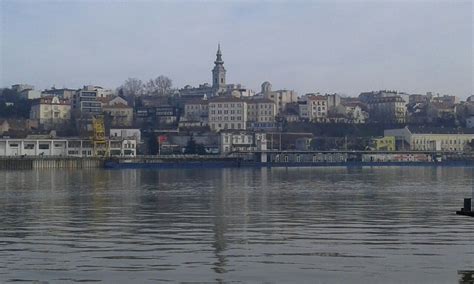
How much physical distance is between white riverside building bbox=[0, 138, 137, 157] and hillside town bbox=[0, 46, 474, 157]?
0.14 m

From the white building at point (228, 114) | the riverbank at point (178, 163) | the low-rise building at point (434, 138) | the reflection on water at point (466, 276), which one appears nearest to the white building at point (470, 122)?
the low-rise building at point (434, 138)

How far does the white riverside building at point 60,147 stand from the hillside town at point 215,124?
0.14 meters

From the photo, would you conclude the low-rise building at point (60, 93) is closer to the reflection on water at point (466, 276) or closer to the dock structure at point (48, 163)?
the dock structure at point (48, 163)

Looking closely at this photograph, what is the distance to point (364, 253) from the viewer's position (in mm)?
16562

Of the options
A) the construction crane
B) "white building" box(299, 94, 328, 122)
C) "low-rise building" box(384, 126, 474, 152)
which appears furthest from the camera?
"white building" box(299, 94, 328, 122)

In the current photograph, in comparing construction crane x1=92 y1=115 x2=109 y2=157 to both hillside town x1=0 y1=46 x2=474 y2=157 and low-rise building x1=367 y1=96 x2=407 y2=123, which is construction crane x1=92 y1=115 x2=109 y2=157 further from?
low-rise building x1=367 y1=96 x2=407 y2=123

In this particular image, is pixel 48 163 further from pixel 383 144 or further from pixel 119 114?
pixel 383 144

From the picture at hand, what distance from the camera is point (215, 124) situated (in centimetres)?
14775

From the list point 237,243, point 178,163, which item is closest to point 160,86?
point 178,163

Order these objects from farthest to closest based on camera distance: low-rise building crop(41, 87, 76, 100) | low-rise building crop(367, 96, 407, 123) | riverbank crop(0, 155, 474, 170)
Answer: low-rise building crop(41, 87, 76, 100) < low-rise building crop(367, 96, 407, 123) < riverbank crop(0, 155, 474, 170)

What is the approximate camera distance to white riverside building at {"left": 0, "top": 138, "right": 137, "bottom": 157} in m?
119

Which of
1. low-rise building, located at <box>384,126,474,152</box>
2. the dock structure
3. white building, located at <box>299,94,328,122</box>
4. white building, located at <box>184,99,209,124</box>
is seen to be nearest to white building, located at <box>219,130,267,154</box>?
white building, located at <box>184,99,209,124</box>

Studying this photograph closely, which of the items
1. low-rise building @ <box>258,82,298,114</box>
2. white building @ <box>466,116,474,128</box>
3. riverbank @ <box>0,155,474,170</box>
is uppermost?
low-rise building @ <box>258,82,298,114</box>

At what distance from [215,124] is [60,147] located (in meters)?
33.2
